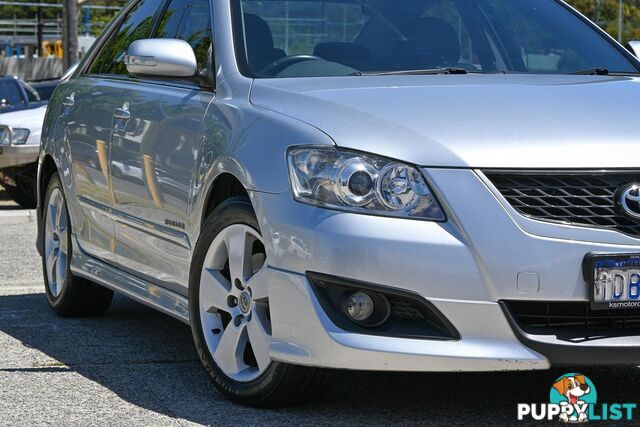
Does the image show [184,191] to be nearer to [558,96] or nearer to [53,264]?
[558,96]

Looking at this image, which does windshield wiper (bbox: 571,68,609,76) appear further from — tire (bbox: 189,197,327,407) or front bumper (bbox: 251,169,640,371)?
tire (bbox: 189,197,327,407)

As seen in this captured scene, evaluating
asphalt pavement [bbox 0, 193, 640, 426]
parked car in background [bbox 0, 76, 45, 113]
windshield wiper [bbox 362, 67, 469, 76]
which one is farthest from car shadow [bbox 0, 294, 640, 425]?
parked car in background [bbox 0, 76, 45, 113]

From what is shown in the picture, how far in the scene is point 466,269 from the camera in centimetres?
416

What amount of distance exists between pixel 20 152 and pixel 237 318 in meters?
10.9

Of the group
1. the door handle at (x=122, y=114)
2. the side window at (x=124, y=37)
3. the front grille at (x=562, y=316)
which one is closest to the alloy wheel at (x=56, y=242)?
the side window at (x=124, y=37)

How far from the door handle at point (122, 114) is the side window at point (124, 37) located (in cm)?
41

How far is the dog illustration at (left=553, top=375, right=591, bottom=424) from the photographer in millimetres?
4605

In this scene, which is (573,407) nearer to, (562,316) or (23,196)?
(562,316)

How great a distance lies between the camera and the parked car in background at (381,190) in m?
4.18

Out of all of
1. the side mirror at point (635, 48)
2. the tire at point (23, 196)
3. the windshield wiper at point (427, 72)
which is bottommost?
the tire at point (23, 196)

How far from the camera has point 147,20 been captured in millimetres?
6539

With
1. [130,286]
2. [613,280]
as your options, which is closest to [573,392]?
[613,280]

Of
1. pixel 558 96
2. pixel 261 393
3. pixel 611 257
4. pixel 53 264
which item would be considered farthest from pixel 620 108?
pixel 53 264

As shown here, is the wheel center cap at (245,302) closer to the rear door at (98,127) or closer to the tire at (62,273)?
the rear door at (98,127)
